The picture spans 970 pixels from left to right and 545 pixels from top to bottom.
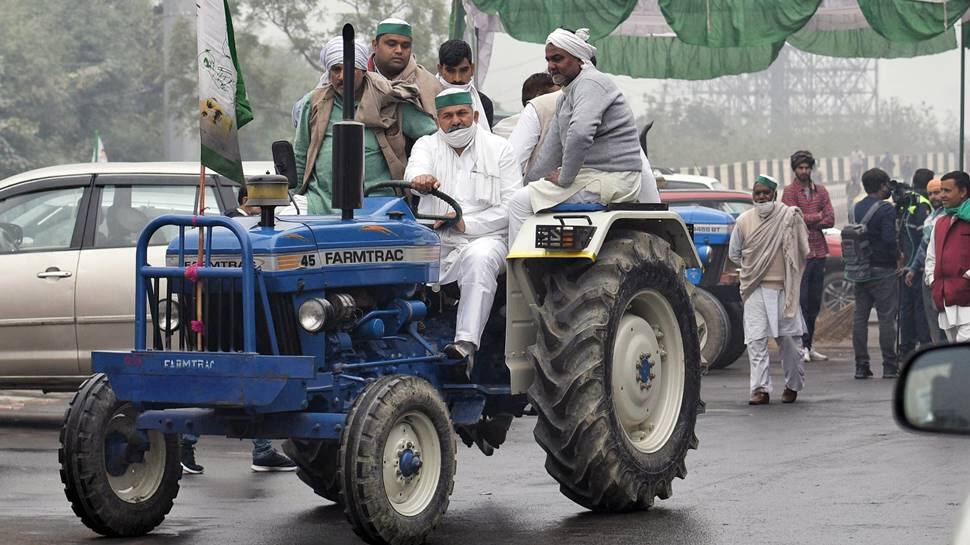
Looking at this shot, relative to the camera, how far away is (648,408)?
29.2 feet

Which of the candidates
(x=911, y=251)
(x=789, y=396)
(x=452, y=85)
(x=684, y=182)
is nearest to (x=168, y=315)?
(x=452, y=85)

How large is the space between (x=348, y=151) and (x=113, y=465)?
5.82ft

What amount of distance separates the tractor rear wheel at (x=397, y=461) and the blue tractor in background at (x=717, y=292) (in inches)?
372

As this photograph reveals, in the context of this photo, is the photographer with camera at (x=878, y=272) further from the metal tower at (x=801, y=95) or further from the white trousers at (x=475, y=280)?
the metal tower at (x=801, y=95)

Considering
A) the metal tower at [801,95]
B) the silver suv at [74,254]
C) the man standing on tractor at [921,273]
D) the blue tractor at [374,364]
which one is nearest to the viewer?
the blue tractor at [374,364]

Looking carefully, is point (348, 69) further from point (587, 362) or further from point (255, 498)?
point (255, 498)

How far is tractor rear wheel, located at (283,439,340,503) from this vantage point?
874 cm

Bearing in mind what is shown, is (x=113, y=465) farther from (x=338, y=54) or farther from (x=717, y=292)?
(x=717, y=292)

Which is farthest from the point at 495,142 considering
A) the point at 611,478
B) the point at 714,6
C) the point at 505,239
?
the point at 714,6

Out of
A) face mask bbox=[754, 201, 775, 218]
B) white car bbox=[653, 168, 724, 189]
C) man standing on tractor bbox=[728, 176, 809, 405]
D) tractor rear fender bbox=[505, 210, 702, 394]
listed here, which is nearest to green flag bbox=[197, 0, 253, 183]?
tractor rear fender bbox=[505, 210, 702, 394]

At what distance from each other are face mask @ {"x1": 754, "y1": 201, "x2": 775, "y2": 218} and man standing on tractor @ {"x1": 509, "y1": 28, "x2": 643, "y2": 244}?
648 centimetres

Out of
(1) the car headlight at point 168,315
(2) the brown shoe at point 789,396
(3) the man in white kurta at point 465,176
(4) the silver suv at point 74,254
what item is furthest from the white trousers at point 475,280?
(2) the brown shoe at point 789,396

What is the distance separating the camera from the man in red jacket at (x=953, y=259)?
13773 mm

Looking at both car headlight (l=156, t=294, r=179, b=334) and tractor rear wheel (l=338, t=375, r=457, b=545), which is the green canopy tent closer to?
car headlight (l=156, t=294, r=179, b=334)
